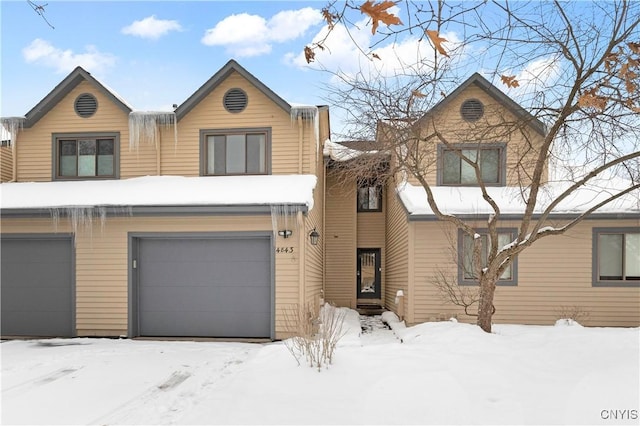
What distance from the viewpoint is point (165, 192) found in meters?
9.30

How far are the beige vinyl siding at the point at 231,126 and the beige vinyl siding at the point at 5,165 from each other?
456 cm

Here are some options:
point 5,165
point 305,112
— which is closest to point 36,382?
point 305,112

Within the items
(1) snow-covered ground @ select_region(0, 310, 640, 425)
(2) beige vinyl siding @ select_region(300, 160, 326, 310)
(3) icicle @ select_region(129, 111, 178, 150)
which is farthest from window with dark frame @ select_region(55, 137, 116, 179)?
(2) beige vinyl siding @ select_region(300, 160, 326, 310)

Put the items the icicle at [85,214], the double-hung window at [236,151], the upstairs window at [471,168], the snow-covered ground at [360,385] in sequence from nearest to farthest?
the snow-covered ground at [360,385], the icicle at [85,214], the double-hung window at [236,151], the upstairs window at [471,168]

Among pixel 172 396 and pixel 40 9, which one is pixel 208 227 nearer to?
pixel 172 396

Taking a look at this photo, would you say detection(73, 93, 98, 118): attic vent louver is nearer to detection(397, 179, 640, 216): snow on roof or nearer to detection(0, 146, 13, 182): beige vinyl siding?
detection(0, 146, 13, 182): beige vinyl siding

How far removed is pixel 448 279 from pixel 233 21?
24.9 feet

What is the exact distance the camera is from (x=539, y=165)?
22.6ft

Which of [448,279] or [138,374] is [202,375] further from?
[448,279]

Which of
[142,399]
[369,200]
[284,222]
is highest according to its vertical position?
[369,200]

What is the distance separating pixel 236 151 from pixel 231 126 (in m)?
0.62

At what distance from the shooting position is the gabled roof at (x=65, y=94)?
10305 millimetres

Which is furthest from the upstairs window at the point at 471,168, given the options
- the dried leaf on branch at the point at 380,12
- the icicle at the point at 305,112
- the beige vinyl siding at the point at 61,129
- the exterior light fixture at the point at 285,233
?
the dried leaf on branch at the point at 380,12

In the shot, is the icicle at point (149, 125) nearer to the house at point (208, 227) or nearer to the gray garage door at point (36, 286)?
the house at point (208, 227)
